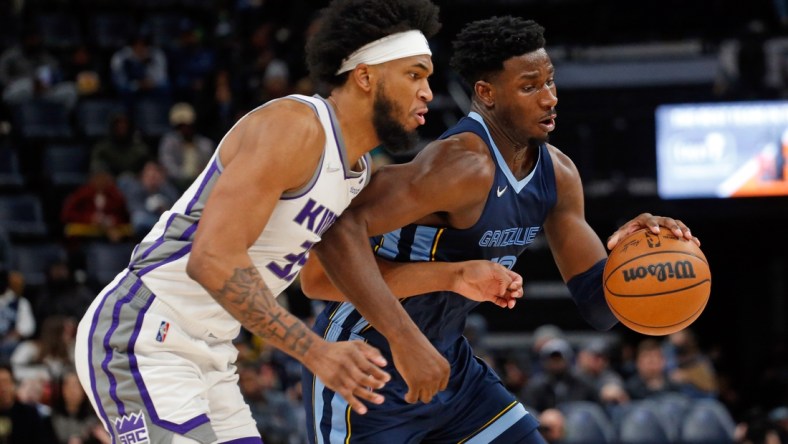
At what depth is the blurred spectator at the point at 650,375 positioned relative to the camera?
12.2m

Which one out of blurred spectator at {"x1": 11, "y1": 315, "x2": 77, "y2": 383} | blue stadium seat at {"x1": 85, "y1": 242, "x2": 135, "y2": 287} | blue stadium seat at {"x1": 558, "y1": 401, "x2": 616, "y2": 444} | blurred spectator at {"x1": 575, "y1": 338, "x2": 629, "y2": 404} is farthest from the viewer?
blue stadium seat at {"x1": 85, "y1": 242, "x2": 135, "y2": 287}

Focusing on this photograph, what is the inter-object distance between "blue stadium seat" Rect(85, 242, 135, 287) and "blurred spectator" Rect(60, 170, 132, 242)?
0.24 m

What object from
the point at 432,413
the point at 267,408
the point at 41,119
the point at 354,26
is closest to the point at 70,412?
the point at 267,408

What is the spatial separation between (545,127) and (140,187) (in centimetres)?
882

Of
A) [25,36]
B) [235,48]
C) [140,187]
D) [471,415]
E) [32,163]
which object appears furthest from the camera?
[235,48]

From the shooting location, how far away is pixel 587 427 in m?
10.8

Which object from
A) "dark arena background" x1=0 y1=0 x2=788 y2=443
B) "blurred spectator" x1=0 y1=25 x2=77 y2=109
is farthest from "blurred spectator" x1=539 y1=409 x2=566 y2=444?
"blurred spectator" x1=0 y1=25 x2=77 y2=109

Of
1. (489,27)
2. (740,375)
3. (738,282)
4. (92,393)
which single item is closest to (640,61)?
(738,282)

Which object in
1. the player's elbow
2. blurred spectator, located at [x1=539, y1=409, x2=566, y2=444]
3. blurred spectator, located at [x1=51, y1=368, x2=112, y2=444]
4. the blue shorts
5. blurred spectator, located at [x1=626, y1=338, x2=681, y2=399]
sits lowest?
blurred spectator, located at [x1=626, y1=338, x2=681, y2=399]

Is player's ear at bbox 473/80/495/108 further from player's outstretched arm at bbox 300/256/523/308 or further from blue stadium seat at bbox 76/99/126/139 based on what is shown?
blue stadium seat at bbox 76/99/126/139

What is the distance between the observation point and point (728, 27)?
1777 cm

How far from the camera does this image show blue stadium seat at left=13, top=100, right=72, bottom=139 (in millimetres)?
14602

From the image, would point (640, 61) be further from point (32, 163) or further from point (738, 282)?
point (32, 163)

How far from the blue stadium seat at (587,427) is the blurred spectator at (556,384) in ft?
1.40
